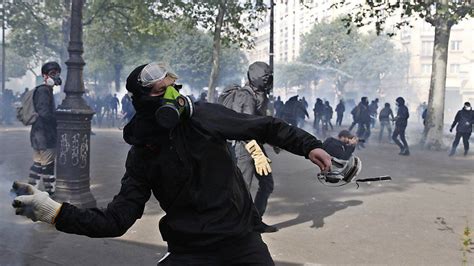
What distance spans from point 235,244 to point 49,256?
281 cm

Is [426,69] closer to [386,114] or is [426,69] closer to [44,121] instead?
[386,114]

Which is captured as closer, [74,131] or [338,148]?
[338,148]

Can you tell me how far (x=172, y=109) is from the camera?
6.96ft

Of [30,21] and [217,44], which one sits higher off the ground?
[30,21]

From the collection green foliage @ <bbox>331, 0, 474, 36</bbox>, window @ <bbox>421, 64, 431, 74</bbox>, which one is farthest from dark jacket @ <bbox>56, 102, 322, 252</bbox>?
window @ <bbox>421, 64, 431, 74</bbox>

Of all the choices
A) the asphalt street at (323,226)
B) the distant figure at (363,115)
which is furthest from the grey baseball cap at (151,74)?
the distant figure at (363,115)

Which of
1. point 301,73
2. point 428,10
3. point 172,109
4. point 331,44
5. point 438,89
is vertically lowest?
point 172,109

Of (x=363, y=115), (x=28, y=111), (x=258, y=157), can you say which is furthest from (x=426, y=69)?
(x=258, y=157)

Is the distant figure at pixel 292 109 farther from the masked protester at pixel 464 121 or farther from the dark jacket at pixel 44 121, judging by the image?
the dark jacket at pixel 44 121

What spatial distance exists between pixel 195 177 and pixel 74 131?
4.10 meters

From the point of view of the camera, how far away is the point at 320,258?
15.4 feet

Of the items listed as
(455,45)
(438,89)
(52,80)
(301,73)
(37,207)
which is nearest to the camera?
(37,207)

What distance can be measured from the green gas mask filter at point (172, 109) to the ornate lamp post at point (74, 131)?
402 cm

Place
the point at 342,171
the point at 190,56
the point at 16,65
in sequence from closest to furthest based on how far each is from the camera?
the point at 342,171, the point at 190,56, the point at 16,65
